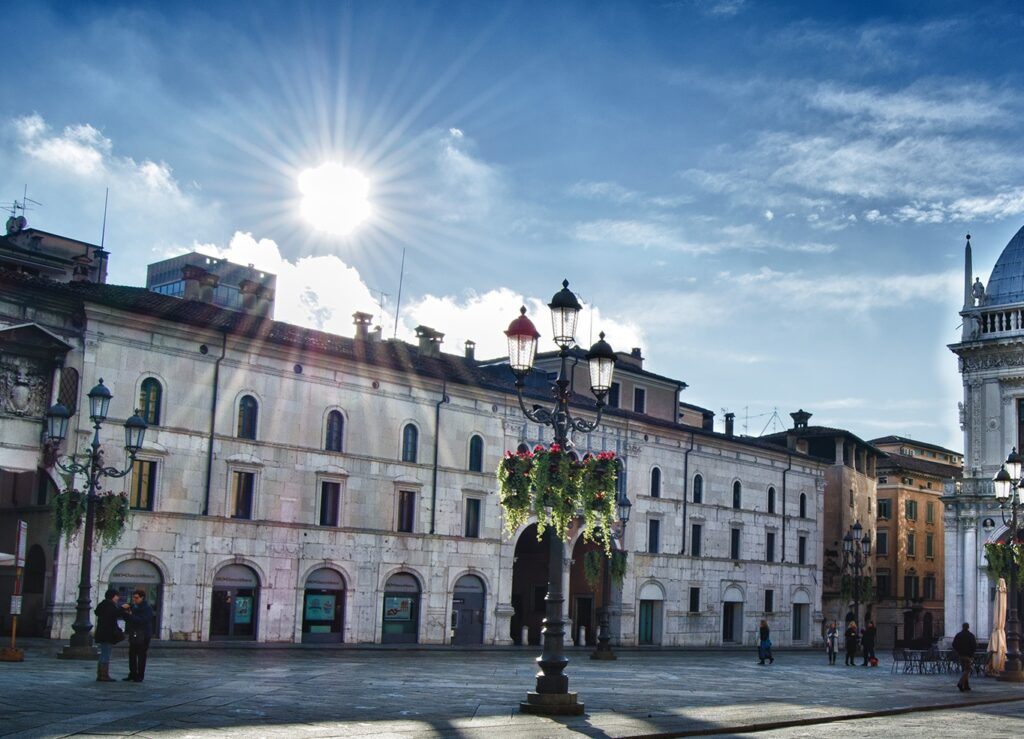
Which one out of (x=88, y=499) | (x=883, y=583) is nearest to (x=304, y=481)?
(x=88, y=499)

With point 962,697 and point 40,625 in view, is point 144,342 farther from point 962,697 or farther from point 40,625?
point 962,697

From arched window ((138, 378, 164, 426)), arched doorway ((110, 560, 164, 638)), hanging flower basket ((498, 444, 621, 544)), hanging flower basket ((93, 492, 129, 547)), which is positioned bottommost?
arched doorway ((110, 560, 164, 638))

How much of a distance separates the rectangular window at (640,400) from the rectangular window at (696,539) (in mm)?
6584

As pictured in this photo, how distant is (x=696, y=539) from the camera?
6306 cm

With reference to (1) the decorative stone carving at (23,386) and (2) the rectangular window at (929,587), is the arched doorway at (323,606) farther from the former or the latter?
(2) the rectangular window at (929,587)

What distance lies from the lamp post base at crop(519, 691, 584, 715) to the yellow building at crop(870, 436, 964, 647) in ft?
219

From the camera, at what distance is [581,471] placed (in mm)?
21406

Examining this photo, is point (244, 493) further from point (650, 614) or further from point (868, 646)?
point (650, 614)

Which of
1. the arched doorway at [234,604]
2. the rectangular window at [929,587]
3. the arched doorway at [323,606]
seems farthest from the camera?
the rectangular window at [929,587]

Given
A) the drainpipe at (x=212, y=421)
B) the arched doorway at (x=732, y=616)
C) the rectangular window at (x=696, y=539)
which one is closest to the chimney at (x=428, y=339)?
the drainpipe at (x=212, y=421)

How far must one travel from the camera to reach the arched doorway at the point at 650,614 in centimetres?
5966

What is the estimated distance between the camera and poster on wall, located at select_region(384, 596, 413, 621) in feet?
159

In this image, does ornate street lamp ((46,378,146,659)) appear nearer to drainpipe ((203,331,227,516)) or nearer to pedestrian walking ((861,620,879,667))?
drainpipe ((203,331,227,516))

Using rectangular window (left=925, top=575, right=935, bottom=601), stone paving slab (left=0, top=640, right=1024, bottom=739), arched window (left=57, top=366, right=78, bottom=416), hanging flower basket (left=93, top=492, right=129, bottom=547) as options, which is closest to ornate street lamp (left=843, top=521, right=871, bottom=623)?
stone paving slab (left=0, top=640, right=1024, bottom=739)
